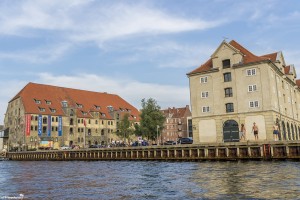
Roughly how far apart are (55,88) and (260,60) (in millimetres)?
76704

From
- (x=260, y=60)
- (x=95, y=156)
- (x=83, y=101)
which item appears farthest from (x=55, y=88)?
(x=260, y=60)

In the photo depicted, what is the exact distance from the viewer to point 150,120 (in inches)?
3612

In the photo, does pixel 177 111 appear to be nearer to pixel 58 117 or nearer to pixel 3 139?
pixel 58 117

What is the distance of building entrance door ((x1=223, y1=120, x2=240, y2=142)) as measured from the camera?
63031 millimetres

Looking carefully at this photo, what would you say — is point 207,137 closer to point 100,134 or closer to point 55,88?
point 100,134

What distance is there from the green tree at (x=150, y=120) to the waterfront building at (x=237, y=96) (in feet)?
79.9

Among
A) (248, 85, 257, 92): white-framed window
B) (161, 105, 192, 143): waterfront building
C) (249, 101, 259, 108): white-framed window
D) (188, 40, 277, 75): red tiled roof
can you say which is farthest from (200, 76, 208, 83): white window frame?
(161, 105, 192, 143): waterfront building

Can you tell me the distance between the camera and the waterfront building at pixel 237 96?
61562 mm

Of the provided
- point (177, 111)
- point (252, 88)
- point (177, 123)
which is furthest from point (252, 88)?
point (177, 111)

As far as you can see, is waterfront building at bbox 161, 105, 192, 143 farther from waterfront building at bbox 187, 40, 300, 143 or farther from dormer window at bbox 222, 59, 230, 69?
dormer window at bbox 222, 59, 230, 69

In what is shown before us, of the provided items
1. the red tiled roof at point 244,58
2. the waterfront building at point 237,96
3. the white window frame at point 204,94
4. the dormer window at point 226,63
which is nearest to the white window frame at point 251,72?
the waterfront building at point 237,96

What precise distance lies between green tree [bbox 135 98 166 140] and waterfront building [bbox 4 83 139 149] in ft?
55.3

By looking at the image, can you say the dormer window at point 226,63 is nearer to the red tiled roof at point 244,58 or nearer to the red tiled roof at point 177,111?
the red tiled roof at point 244,58

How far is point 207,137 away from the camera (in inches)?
2606
